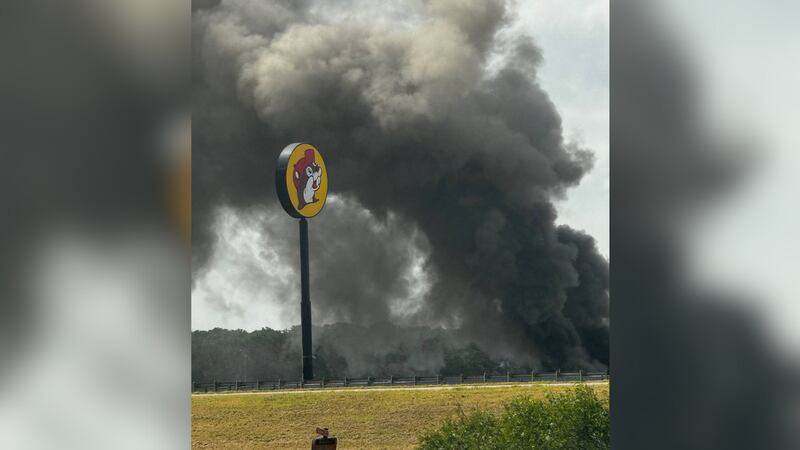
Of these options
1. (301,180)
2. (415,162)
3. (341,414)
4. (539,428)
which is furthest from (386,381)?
(539,428)

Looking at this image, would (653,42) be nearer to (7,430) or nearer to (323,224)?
(7,430)

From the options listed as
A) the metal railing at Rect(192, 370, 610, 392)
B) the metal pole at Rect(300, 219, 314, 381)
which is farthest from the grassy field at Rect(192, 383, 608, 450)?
the metal railing at Rect(192, 370, 610, 392)

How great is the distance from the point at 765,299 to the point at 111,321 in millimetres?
1103

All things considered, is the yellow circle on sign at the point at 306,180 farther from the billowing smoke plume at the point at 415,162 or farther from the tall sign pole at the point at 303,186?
the billowing smoke plume at the point at 415,162

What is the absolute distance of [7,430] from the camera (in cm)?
149

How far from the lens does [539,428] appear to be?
8.65 metres

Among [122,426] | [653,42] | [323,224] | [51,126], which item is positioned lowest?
[122,426]

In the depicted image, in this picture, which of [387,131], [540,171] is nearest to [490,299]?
[540,171]

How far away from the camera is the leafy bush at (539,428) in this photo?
321 inches

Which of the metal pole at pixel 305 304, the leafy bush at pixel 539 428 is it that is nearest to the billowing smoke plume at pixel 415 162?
the metal pole at pixel 305 304

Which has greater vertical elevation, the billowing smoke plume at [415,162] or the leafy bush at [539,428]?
the billowing smoke plume at [415,162]

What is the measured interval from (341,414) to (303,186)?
3150 mm

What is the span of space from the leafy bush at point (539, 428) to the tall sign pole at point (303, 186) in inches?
170

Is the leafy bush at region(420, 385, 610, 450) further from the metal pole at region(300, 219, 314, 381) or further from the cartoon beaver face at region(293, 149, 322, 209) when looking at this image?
the cartoon beaver face at region(293, 149, 322, 209)
